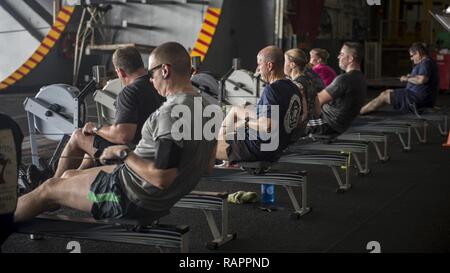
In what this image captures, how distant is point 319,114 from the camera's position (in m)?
5.86

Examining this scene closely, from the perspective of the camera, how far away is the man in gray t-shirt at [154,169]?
3076 millimetres

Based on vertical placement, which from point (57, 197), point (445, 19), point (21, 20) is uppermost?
point (21, 20)

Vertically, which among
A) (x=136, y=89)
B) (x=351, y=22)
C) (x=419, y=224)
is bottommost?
(x=419, y=224)

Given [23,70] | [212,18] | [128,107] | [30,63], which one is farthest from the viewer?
[30,63]

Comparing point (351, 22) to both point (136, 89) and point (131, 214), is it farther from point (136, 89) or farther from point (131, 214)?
point (131, 214)

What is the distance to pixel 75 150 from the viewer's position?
4523mm

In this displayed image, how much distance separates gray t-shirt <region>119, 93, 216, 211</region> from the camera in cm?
310

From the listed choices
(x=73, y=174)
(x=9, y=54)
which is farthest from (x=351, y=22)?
(x=73, y=174)

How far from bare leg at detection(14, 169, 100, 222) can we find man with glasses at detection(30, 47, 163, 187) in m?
0.61

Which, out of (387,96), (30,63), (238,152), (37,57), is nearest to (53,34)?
(37,57)

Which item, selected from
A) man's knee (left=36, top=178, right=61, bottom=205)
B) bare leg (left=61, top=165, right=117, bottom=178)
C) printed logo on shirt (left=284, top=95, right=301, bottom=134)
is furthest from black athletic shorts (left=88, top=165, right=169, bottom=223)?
printed logo on shirt (left=284, top=95, right=301, bottom=134)

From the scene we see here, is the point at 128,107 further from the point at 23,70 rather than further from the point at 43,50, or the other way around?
the point at 43,50

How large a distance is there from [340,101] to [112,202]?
131 inches
